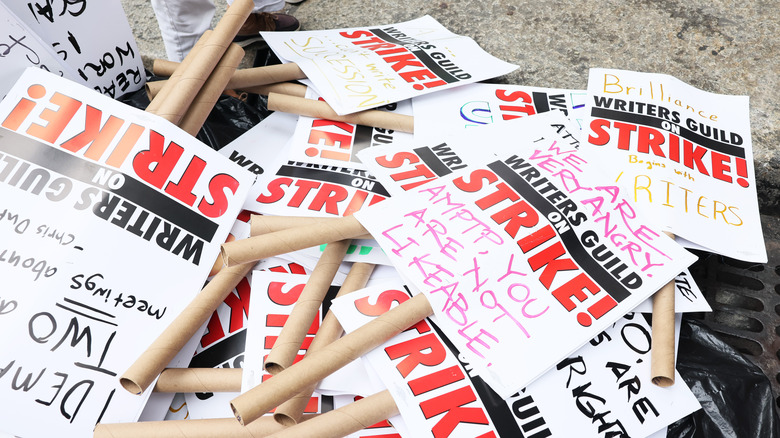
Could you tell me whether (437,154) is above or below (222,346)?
above

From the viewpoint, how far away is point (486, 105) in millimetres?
1403

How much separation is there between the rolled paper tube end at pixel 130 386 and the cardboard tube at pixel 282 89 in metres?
0.75

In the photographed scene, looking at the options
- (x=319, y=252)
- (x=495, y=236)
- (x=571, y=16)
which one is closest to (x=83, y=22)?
(x=319, y=252)

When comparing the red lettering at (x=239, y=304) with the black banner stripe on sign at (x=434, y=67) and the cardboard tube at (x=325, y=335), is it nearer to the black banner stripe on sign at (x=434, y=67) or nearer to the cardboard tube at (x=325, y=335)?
the cardboard tube at (x=325, y=335)

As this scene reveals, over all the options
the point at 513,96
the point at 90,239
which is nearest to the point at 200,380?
the point at 90,239

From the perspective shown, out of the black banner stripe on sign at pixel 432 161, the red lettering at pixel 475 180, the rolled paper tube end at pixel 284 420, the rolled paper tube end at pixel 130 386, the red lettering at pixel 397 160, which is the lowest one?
the rolled paper tube end at pixel 130 386

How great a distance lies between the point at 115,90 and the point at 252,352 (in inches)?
29.6

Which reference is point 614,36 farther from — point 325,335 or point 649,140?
point 325,335

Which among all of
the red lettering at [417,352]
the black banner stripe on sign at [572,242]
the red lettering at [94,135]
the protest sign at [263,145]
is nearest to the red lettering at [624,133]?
the black banner stripe on sign at [572,242]

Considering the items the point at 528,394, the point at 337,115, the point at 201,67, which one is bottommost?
the point at 528,394

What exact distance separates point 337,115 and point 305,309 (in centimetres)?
55

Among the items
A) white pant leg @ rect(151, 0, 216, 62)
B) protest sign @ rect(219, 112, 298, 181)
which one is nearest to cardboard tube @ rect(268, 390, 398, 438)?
protest sign @ rect(219, 112, 298, 181)

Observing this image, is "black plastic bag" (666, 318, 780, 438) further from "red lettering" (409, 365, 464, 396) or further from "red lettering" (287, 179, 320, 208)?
"red lettering" (287, 179, 320, 208)

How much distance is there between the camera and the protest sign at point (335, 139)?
127 cm
